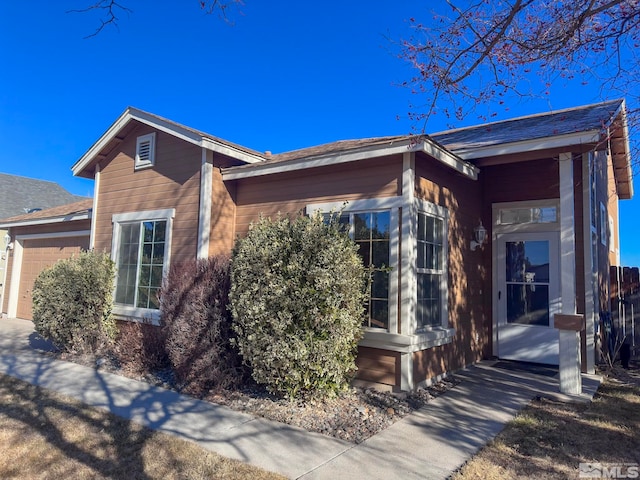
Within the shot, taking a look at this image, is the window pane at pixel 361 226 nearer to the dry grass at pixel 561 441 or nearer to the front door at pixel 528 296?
the dry grass at pixel 561 441

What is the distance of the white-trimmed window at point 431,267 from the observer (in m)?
5.76

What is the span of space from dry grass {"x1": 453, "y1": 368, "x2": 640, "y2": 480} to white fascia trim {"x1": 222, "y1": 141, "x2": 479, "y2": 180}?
10.9 feet

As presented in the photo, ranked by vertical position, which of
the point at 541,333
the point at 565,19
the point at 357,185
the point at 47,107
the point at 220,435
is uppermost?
the point at 47,107

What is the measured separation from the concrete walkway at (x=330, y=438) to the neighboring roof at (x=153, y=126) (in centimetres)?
400

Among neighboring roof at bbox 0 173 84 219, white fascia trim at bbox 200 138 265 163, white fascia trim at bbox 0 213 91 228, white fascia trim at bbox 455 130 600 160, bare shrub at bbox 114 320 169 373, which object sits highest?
neighboring roof at bbox 0 173 84 219

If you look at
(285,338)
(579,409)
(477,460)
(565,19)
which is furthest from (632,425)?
(565,19)

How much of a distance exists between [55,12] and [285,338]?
209 inches

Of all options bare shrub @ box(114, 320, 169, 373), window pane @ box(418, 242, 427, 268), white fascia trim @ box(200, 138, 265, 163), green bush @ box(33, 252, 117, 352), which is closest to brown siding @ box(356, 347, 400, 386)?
window pane @ box(418, 242, 427, 268)

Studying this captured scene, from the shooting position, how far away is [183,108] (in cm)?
1501

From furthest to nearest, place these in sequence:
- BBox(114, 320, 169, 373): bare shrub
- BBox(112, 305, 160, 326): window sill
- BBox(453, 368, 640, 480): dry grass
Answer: BBox(112, 305, 160, 326): window sill → BBox(114, 320, 169, 373): bare shrub → BBox(453, 368, 640, 480): dry grass

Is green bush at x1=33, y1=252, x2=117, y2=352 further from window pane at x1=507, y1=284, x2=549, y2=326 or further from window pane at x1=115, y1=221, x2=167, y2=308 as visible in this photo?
window pane at x1=507, y1=284, x2=549, y2=326

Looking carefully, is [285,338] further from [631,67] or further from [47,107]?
[47,107]

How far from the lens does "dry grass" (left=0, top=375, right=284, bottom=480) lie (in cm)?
323

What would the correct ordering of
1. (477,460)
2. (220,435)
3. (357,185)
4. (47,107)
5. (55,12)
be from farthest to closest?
(47,107) → (357,185) → (55,12) → (220,435) → (477,460)
